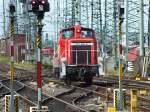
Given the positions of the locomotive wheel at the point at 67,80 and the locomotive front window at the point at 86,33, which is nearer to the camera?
the locomotive front window at the point at 86,33

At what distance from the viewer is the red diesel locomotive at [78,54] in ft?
106

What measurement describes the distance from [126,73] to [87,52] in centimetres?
1817

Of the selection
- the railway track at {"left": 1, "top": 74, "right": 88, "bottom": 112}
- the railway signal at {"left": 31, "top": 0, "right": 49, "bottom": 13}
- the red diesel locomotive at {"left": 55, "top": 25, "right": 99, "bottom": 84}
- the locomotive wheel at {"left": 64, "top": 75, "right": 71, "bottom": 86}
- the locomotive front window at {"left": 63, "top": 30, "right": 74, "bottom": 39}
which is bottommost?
the railway track at {"left": 1, "top": 74, "right": 88, "bottom": 112}

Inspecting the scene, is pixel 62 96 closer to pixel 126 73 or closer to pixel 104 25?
pixel 126 73

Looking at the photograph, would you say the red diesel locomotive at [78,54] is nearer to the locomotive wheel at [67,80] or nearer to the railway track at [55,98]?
the locomotive wheel at [67,80]

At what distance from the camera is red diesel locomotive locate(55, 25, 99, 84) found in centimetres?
3228

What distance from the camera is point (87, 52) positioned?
32.3 meters

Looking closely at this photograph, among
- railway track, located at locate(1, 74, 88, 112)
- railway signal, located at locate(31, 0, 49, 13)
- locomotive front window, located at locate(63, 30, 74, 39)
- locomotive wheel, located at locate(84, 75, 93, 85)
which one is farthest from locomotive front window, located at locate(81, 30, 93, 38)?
railway signal, located at locate(31, 0, 49, 13)

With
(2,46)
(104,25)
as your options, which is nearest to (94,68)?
(104,25)

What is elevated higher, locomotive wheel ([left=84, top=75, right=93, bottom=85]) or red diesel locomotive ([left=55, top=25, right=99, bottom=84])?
red diesel locomotive ([left=55, top=25, right=99, bottom=84])

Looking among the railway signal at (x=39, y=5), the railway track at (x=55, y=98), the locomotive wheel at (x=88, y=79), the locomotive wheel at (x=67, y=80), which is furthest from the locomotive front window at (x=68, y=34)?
the railway signal at (x=39, y=5)

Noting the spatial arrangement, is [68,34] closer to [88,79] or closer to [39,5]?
[88,79]

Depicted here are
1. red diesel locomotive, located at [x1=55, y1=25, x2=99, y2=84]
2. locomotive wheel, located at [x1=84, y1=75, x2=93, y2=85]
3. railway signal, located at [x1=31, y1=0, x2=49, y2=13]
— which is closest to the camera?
railway signal, located at [x1=31, y1=0, x2=49, y2=13]

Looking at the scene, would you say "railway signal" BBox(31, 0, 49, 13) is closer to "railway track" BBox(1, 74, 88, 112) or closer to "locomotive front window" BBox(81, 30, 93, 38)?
"railway track" BBox(1, 74, 88, 112)
